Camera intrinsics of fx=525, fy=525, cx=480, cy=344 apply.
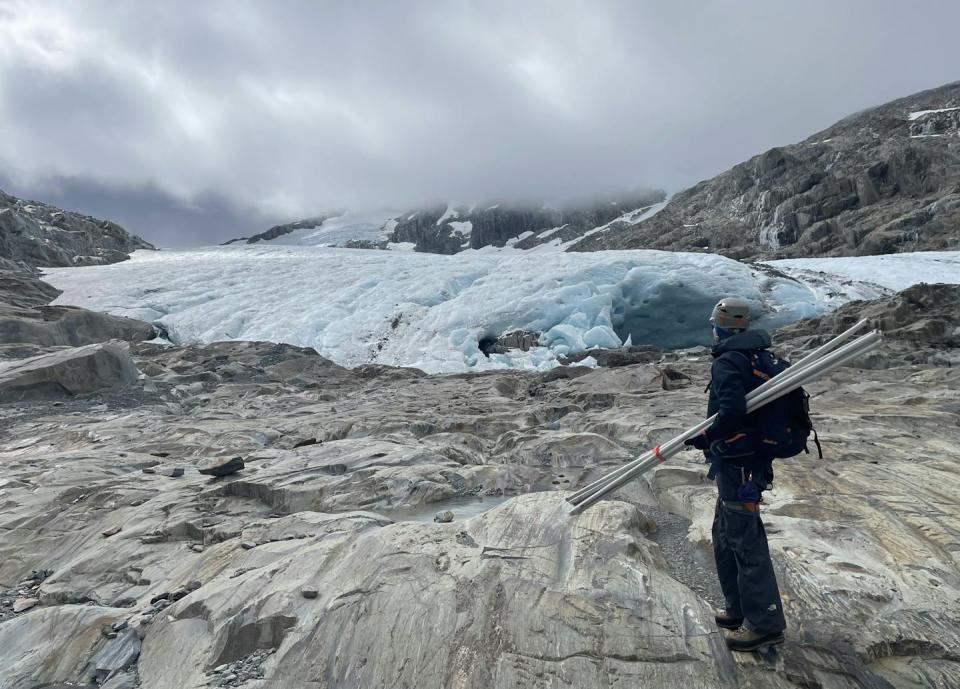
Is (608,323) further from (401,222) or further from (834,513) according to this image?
(401,222)

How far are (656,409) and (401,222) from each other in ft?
488

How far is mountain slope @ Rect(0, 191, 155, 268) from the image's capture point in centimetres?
4431

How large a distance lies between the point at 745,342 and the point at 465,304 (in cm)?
2255

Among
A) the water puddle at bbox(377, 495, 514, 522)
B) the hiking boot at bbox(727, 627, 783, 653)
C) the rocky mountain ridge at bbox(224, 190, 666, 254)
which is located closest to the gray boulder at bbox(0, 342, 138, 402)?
the water puddle at bbox(377, 495, 514, 522)

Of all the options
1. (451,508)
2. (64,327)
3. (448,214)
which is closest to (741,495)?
(451,508)

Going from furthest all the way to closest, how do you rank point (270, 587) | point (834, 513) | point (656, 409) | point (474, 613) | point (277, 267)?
point (277, 267) → point (656, 409) → point (834, 513) → point (270, 587) → point (474, 613)

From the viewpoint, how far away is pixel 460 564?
12.9ft

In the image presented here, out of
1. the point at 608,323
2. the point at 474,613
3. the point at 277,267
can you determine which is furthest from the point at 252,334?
the point at 474,613

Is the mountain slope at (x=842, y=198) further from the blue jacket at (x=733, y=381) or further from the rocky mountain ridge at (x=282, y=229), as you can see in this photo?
the rocky mountain ridge at (x=282, y=229)

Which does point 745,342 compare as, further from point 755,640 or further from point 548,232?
point 548,232

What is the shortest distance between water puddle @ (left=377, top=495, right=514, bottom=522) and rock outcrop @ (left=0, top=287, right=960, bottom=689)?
40 millimetres

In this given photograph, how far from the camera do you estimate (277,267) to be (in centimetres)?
3409

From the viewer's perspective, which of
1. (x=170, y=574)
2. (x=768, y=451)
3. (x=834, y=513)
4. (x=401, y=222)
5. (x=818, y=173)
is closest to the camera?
(x=768, y=451)

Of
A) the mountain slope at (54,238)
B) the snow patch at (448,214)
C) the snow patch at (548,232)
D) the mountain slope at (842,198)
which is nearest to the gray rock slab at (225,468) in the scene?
the mountain slope at (54,238)
